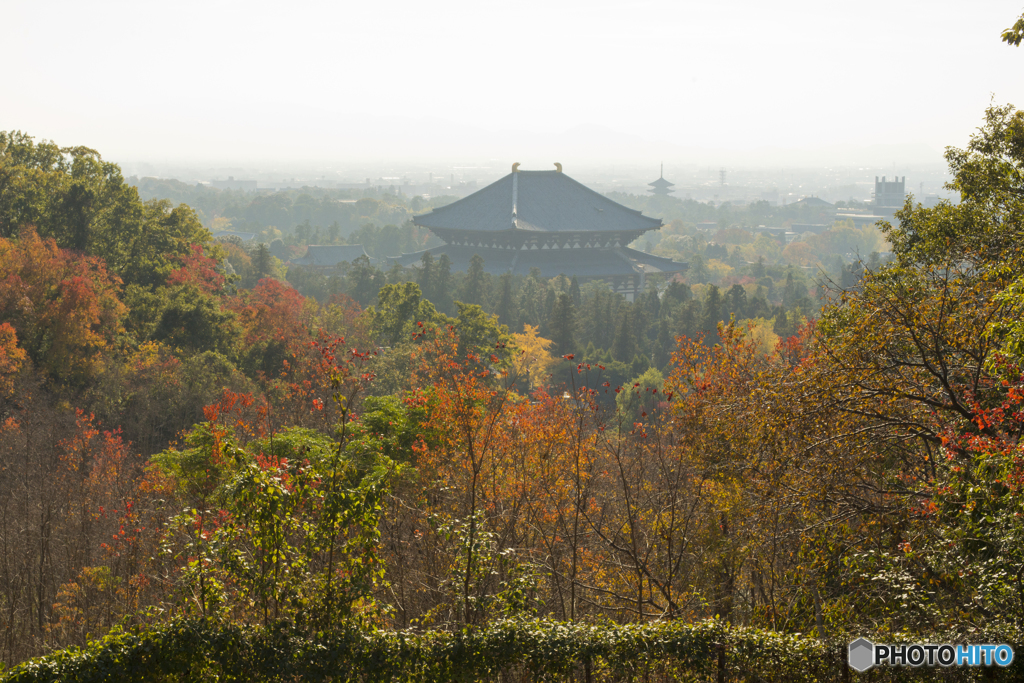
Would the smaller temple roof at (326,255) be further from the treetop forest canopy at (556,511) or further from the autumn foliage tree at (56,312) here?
the treetop forest canopy at (556,511)

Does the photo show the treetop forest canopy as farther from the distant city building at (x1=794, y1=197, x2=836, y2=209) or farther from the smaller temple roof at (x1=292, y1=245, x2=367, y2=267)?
the distant city building at (x1=794, y1=197, x2=836, y2=209)

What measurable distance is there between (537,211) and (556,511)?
1741 inches

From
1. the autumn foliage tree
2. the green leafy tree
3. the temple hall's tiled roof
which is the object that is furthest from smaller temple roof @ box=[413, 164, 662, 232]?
the autumn foliage tree

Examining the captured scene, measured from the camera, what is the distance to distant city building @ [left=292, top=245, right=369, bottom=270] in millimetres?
65875

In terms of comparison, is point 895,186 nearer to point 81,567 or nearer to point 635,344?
point 635,344

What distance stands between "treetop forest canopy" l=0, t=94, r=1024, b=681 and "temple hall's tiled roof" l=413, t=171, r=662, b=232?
3505cm

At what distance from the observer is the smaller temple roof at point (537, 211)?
51003 millimetres

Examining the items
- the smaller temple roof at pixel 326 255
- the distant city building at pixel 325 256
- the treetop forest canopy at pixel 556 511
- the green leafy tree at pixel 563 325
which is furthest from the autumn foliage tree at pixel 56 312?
the smaller temple roof at pixel 326 255

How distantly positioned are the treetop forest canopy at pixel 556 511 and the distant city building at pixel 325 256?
Answer: 48364mm

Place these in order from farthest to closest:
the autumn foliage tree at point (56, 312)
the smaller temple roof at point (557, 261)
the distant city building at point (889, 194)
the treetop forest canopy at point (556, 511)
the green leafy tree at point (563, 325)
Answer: the distant city building at point (889, 194)
the smaller temple roof at point (557, 261)
the green leafy tree at point (563, 325)
the autumn foliage tree at point (56, 312)
the treetop forest canopy at point (556, 511)

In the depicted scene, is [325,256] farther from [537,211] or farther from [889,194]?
[889,194]

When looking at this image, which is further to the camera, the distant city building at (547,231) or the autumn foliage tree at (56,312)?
the distant city building at (547,231)

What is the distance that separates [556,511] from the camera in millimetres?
9344

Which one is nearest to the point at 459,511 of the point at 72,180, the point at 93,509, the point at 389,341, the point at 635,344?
the point at 93,509
